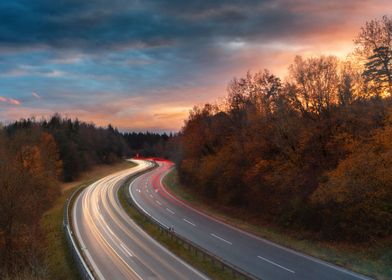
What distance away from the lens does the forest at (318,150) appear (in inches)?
1020

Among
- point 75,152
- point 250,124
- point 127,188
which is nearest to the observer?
point 250,124

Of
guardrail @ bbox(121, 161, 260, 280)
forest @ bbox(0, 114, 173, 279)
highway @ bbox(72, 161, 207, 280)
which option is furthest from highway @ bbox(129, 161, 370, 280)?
forest @ bbox(0, 114, 173, 279)

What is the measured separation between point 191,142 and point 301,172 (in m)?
30.2

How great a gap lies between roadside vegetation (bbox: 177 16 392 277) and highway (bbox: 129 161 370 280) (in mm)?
2492

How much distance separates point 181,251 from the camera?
28.5 meters

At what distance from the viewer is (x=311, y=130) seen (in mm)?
36406

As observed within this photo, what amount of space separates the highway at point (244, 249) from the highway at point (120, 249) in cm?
329

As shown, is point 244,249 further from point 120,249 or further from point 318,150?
point 318,150

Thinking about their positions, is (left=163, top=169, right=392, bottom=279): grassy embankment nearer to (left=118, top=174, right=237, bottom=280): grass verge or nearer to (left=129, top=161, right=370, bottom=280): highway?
(left=129, top=161, right=370, bottom=280): highway

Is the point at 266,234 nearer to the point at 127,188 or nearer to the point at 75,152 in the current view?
the point at 127,188

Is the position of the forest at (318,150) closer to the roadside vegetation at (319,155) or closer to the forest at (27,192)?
the roadside vegetation at (319,155)

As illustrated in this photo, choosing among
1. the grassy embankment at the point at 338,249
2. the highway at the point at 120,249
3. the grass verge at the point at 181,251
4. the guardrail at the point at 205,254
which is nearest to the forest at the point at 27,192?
the highway at the point at 120,249

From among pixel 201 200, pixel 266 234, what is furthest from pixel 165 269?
pixel 201 200

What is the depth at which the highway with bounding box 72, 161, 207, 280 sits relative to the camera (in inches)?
941
